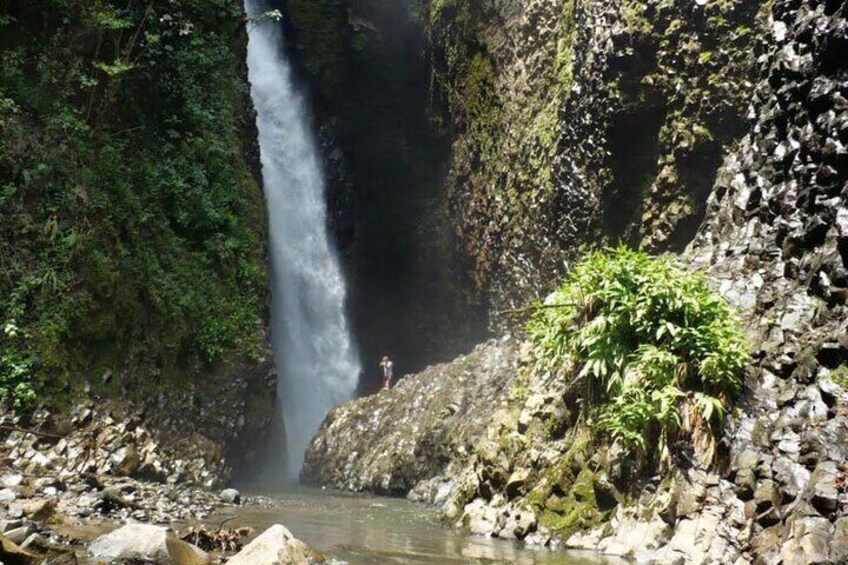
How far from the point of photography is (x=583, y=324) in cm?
1113

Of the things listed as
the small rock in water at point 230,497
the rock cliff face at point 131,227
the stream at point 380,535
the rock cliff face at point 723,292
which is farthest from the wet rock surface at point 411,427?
the small rock in water at point 230,497

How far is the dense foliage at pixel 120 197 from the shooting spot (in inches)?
529

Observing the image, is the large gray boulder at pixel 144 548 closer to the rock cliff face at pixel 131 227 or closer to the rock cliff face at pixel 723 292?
the rock cliff face at pixel 723 292

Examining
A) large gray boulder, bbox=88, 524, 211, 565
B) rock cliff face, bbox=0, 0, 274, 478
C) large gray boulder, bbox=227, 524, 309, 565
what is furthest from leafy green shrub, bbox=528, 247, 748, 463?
rock cliff face, bbox=0, 0, 274, 478

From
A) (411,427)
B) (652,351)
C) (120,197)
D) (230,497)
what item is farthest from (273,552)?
(411,427)

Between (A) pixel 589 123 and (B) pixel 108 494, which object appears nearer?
(B) pixel 108 494

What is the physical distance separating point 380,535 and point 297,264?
19353mm

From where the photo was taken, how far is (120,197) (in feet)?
Answer: 51.1

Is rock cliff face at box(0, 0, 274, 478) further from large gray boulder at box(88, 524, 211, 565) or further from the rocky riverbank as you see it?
large gray boulder at box(88, 524, 211, 565)

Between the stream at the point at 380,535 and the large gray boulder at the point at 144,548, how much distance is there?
1613 millimetres

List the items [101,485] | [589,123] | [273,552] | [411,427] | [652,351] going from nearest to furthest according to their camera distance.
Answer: [273,552], [652,351], [101,485], [589,123], [411,427]

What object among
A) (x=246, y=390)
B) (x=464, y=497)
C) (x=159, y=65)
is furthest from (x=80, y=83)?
(x=464, y=497)

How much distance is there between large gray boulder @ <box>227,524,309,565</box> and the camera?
20.2 feet

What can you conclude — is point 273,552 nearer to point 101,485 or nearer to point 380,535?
point 380,535
